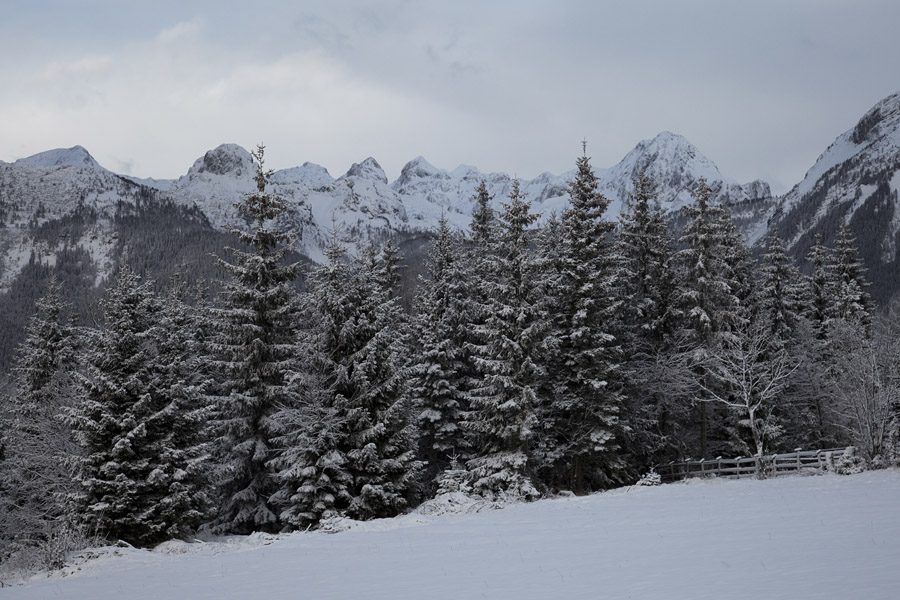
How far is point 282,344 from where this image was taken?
2342cm

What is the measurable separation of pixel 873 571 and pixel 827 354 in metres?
36.1

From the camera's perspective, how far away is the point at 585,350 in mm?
24875

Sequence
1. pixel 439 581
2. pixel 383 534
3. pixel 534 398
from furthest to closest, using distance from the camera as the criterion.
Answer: pixel 534 398, pixel 383 534, pixel 439 581

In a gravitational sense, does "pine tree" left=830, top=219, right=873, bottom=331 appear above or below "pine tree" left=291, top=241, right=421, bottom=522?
above

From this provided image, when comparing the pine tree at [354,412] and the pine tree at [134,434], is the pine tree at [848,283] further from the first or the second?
the pine tree at [134,434]

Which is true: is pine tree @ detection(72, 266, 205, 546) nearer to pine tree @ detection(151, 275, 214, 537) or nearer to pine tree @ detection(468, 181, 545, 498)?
pine tree @ detection(151, 275, 214, 537)

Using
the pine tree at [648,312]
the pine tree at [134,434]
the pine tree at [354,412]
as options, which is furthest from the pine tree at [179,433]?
the pine tree at [648,312]

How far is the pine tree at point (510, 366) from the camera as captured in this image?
23312 mm

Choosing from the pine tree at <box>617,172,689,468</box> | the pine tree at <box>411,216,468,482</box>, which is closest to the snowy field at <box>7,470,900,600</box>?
the pine tree at <box>617,172,689,468</box>

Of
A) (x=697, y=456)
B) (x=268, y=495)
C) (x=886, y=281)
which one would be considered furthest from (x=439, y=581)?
(x=886, y=281)

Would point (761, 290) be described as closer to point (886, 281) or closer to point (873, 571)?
point (873, 571)

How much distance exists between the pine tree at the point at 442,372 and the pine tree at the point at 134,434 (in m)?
10.7

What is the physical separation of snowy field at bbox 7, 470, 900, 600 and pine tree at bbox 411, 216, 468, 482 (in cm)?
1047

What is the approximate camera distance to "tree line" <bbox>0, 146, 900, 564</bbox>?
20297 millimetres
